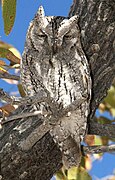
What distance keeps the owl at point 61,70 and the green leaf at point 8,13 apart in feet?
0.32

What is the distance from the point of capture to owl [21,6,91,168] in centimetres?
225

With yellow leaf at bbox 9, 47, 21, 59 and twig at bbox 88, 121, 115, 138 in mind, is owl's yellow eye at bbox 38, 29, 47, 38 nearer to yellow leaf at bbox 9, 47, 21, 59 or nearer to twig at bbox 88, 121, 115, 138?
yellow leaf at bbox 9, 47, 21, 59

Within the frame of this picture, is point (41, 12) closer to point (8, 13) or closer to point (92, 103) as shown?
point (8, 13)

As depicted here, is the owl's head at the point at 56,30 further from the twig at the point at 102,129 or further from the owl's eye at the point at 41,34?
the twig at the point at 102,129

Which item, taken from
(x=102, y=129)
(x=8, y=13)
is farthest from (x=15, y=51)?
(x=102, y=129)

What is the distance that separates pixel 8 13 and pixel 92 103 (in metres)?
0.54

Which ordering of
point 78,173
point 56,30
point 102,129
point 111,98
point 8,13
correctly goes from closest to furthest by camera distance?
point 56,30 < point 8,13 < point 102,129 < point 78,173 < point 111,98

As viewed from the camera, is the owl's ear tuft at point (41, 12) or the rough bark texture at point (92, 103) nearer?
the owl's ear tuft at point (41, 12)

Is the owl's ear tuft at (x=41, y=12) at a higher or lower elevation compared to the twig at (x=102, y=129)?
higher

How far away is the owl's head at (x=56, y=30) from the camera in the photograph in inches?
87.4

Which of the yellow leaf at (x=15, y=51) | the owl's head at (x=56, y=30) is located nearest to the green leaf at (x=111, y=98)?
the yellow leaf at (x=15, y=51)

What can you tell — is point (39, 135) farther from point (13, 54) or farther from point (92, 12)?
point (92, 12)

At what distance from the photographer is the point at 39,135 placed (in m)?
2.34

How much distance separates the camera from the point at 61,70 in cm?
226
